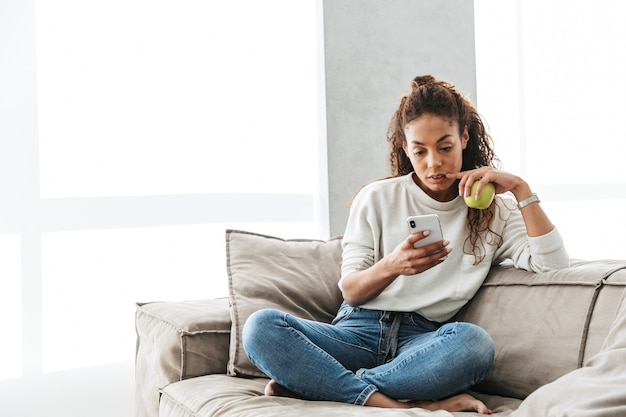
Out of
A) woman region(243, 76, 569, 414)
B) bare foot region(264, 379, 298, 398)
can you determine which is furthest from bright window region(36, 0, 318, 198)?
bare foot region(264, 379, 298, 398)

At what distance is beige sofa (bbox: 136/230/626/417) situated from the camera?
1.39 metres

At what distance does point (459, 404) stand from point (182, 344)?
0.79 metres

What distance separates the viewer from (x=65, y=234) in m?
2.82

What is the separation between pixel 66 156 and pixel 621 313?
2126 millimetres

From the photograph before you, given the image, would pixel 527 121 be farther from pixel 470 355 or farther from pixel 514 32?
pixel 470 355

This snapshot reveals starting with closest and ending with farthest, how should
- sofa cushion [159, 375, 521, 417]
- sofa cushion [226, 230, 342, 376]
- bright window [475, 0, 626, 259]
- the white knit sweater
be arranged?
sofa cushion [159, 375, 521, 417] → the white knit sweater → sofa cushion [226, 230, 342, 376] → bright window [475, 0, 626, 259]

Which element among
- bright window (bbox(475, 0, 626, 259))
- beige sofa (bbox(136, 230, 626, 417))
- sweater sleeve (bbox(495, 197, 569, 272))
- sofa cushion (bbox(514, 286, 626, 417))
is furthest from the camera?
bright window (bbox(475, 0, 626, 259))

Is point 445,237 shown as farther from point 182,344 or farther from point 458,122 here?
point 182,344

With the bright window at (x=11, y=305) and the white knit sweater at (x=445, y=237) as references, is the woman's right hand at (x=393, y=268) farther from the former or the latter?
the bright window at (x=11, y=305)

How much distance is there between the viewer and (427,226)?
183 centimetres

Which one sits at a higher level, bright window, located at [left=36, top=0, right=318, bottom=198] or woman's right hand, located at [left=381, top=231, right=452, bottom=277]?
bright window, located at [left=36, top=0, right=318, bottom=198]

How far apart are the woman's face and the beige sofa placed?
1.03 feet

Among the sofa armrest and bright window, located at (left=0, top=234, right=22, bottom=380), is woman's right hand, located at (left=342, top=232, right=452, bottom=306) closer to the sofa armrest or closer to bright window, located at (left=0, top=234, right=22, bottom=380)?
the sofa armrest

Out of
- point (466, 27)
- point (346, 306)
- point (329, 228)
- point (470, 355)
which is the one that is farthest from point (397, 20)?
point (470, 355)
